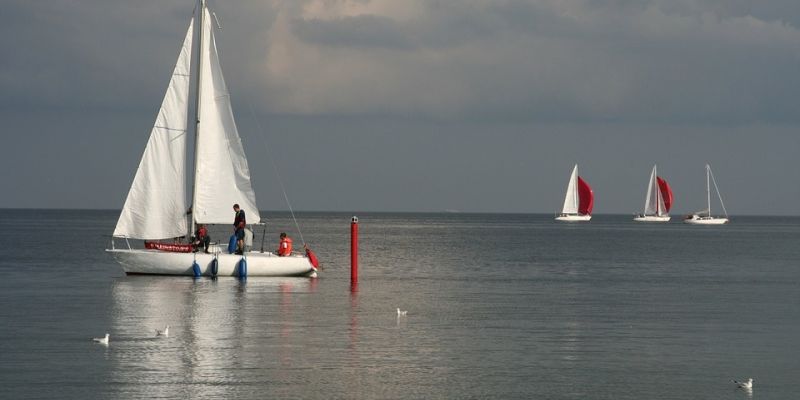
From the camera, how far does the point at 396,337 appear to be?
1232 inches

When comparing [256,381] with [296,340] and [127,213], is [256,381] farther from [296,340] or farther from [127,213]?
[127,213]

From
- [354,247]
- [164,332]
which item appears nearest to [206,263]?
[354,247]

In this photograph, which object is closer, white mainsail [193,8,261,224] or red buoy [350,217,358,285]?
red buoy [350,217,358,285]

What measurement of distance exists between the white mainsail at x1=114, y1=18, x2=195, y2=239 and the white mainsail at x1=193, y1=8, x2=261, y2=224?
1.09 m

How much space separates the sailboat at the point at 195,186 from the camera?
50.2m

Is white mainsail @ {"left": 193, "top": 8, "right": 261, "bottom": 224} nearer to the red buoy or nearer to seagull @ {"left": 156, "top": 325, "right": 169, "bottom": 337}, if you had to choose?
the red buoy

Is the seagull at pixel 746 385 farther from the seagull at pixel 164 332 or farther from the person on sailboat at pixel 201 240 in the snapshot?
the person on sailboat at pixel 201 240

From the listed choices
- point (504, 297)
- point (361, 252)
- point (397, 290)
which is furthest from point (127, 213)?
point (361, 252)

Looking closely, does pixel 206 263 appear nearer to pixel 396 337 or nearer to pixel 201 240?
pixel 201 240

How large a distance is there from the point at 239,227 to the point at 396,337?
19.5 meters

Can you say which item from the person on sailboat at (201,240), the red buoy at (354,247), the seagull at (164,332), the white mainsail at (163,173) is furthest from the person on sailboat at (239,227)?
the seagull at (164,332)

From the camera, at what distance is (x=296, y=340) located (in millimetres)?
30250

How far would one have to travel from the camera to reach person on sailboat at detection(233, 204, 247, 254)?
4966 cm

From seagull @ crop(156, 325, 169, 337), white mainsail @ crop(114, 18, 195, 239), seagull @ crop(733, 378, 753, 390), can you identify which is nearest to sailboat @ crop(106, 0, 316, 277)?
white mainsail @ crop(114, 18, 195, 239)
